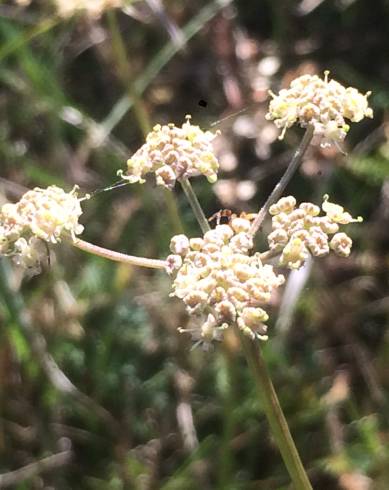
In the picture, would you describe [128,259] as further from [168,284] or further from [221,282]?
[168,284]

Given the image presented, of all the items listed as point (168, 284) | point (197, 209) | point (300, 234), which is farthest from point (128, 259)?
point (168, 284)

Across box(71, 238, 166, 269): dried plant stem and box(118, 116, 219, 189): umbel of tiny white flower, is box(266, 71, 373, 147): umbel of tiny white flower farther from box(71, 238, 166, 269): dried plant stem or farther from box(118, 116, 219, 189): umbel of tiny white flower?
box(71, 238, 166, 269): dried plant stem

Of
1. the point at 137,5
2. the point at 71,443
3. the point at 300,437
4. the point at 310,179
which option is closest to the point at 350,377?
the point at 300,437

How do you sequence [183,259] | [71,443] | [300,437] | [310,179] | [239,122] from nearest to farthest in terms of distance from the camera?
[183,259]
[300,437]
[71,443]
[310,179]
[239,122]

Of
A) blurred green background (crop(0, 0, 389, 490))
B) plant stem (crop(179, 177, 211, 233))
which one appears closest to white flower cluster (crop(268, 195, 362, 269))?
plant stem (crop(179, 177, 211, 233))

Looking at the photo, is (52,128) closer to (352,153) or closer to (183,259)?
(352,153)

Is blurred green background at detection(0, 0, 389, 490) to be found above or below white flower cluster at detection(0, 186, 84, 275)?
above
